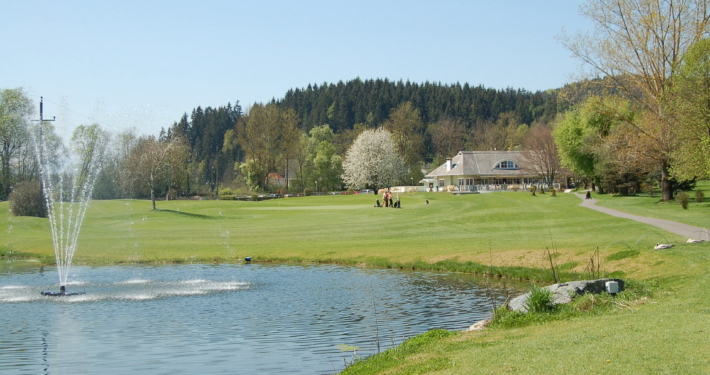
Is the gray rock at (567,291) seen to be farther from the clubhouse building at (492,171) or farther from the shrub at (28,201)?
the clubhouse building at (492,171)

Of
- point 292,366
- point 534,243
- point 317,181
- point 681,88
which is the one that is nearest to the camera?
point 292,366

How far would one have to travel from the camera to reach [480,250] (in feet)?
99.9

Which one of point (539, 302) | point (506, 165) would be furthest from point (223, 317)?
point (506, 165)

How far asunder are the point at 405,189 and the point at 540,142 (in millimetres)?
26277

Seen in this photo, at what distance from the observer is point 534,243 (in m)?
31.6

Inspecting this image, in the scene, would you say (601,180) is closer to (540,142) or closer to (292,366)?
(540,142)

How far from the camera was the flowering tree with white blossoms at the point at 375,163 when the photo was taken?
120m

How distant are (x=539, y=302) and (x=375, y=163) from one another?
346 feet

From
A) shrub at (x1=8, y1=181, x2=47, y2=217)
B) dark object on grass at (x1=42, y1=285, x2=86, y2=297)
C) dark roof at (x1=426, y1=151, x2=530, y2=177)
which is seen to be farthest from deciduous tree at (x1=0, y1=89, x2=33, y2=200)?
dark roof at (x1=426, y1=151, x2=530, y2=177)

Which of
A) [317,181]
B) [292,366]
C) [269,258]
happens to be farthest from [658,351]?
[317,181]

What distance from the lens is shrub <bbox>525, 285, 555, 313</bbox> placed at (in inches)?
579

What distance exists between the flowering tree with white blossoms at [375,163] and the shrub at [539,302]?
343 feet

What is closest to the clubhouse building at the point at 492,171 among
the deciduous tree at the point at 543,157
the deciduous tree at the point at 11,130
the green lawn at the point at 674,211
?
the deciduous tree at the point at 543,157

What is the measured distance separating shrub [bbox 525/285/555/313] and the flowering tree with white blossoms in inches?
4113
